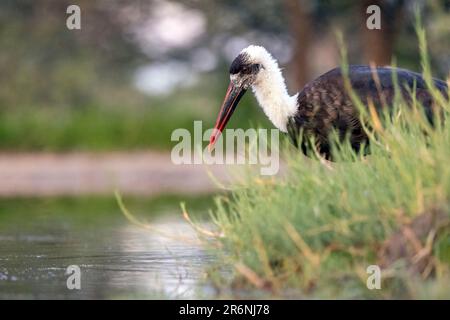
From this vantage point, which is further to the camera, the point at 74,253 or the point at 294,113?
the point at 294,113

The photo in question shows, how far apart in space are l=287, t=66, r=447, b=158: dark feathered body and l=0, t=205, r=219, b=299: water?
1.37 metres

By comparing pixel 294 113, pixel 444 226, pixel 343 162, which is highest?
pixel 294 113

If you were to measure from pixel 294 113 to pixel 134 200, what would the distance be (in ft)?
18.8

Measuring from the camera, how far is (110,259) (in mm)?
8164

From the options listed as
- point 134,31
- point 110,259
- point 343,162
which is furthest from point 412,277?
point 134,31

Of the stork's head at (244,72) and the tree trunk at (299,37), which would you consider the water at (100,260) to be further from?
the tree trunk at (299,37)

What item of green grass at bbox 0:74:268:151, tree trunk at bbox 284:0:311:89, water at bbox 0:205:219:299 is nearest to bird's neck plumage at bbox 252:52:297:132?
water at bbox 0:205:219:299

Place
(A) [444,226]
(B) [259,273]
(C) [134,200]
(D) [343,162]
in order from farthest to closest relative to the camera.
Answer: (C) [134,200] → (D) [343,162] → (B) [259,273] → (A) [444,226]

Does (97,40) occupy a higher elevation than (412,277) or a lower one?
higher

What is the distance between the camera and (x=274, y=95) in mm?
9508

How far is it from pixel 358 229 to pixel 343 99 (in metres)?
2.88

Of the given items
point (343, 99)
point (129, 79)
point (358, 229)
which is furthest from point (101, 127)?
point (358, 229)
